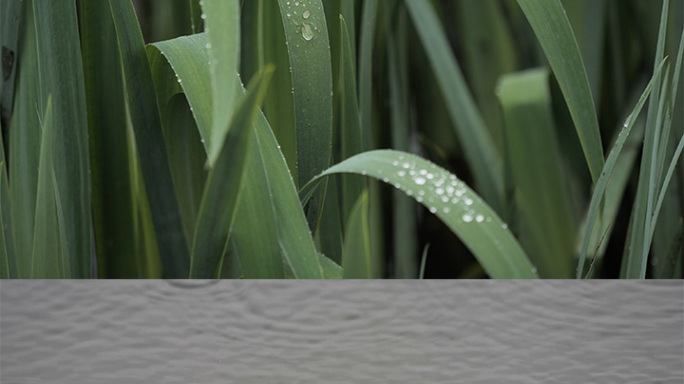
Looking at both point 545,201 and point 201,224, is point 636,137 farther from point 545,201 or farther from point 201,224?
point 201,224

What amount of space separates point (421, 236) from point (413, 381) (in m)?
0.11

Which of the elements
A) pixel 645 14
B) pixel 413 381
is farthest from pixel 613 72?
pixel 413 381

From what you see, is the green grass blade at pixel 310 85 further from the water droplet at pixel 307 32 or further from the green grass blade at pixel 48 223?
the green grass blade at pixel 48 223

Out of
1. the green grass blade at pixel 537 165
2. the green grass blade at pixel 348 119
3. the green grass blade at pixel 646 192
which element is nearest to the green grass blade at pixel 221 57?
the green grass blade at pixel 348 119

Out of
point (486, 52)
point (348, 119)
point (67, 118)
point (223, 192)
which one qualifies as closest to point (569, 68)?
point (486, 52)

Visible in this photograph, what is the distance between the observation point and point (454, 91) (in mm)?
477

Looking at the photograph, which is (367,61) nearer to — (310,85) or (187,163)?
(310,85)

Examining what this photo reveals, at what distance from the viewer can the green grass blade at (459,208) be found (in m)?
0.43

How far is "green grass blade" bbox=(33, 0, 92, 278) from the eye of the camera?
0.48m

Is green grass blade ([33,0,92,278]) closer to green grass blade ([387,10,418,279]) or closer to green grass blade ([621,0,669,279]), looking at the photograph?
green grass blade ([387,10,418,279])

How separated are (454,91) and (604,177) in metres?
0.13

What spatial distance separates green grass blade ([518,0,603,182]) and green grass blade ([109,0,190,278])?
1.01 feet

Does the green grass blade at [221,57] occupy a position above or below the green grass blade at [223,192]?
above

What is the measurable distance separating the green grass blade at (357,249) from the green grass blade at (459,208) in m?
0.03
